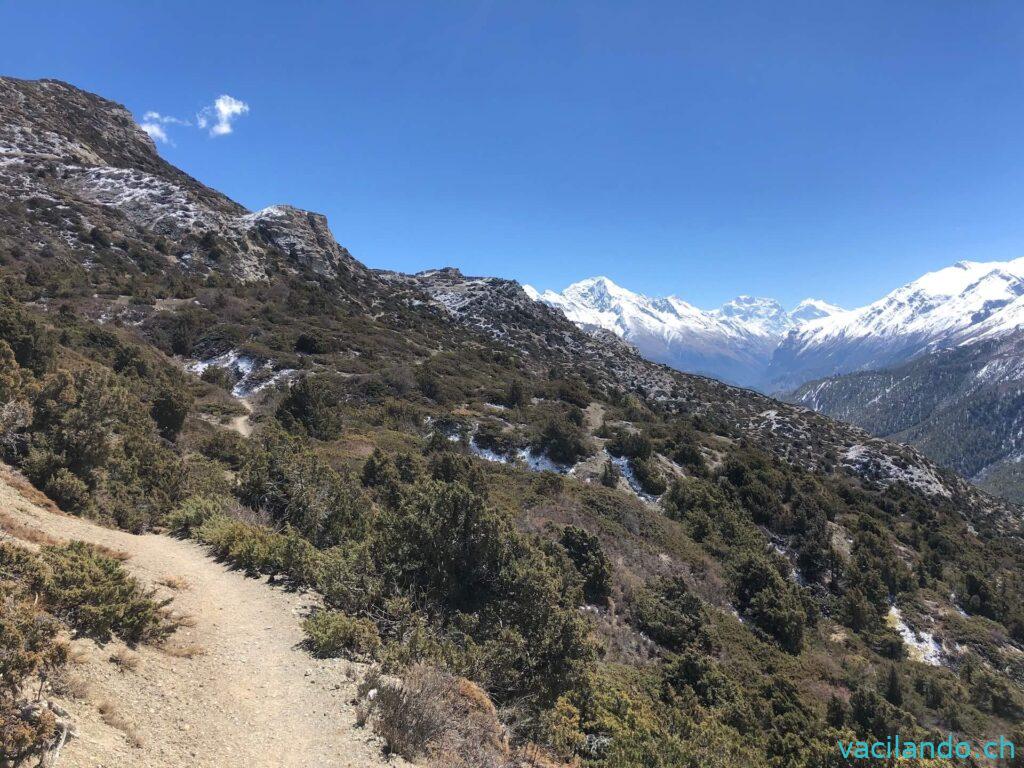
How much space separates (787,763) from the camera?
992cm

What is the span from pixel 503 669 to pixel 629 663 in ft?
23.8

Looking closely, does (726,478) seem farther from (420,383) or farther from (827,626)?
(420,383)

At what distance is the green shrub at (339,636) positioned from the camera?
7422mm

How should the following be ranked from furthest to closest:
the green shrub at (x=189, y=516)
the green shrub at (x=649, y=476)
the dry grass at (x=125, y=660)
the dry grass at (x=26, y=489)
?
1. the green shrub at (x=649, y=476)
2. the green shrub at (x=189, y=516)
3. the dry grass at (x=26, y=489)
4. the dry grass at (x=125, y=660)

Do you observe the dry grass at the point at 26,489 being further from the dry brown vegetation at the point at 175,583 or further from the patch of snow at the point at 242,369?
the patch of snow at the point at 242,369

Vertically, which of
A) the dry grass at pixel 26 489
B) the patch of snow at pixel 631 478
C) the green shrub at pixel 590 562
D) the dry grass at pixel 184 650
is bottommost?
the dry grass at pixel 26 489

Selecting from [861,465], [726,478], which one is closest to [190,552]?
[726,478]

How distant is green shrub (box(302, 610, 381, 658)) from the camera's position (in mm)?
7422

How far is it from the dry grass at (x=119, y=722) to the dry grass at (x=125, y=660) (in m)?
0.90

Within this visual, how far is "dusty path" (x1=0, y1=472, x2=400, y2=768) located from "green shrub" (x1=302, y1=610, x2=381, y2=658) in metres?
0.20

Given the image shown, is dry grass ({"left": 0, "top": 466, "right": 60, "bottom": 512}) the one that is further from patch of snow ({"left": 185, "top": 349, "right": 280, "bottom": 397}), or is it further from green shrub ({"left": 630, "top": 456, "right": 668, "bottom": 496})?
green shrub ({"left": 630, "top": 456, "right": 668, "bottom": 496})

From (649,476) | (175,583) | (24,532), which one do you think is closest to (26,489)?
(24,532)

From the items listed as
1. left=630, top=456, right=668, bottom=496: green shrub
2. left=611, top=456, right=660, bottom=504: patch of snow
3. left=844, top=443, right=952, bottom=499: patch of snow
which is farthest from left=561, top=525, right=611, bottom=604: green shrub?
left=844, top=443, right=952, bottom=499: patch of snow

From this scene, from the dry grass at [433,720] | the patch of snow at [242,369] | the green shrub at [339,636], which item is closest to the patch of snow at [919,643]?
the dry grass at [433,720]
